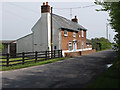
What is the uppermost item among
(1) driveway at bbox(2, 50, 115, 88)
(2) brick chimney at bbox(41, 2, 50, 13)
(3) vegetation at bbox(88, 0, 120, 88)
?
(2) brick chimney at bbox(41, 2, 50, 13)

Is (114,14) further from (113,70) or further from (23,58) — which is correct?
(23,58)

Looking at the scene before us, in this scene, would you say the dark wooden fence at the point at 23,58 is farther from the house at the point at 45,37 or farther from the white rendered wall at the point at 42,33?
the white rendered wall at the point at 42,33

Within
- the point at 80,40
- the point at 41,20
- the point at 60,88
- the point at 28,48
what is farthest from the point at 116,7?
the point at 80,40

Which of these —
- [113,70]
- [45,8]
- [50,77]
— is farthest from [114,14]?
[45,8]

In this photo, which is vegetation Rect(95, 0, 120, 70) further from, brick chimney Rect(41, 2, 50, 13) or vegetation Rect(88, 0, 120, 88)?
brick chimney Rect(41, 2, 50, 13)

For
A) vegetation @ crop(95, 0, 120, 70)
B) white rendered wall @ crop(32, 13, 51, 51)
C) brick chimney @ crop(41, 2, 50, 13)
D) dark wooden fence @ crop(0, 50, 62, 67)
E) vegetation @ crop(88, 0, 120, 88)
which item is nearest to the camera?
vegetation @ crop(88, 0, 120, 88)

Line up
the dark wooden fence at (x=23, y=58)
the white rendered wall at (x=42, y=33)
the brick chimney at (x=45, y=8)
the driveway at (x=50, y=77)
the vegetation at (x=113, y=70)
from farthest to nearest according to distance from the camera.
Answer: the white rendered wall at (x=42, y=33) → the brick chimney at (x=45, y=8) → the dark wooden fence at (x=23, y=58) → the driveway at (x=50, y=77) → the vegetation at (x=113, y=70)

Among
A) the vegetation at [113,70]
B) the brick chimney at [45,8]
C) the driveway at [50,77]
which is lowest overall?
the driveway at [50,77]

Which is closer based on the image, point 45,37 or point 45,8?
point 45,8

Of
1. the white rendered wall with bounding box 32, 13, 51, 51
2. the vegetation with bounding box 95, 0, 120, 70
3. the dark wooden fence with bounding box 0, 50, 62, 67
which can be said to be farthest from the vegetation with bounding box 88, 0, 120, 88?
the white rendered wall with bounding box 32, 13, 51, 51

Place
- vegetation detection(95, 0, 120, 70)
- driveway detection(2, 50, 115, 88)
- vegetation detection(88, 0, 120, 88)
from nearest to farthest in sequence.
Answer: vegetation detection(88, 0, 120, 88), driveway detection(2, 50, 115, 88), vegetation detection(95, 0, 120, 70)

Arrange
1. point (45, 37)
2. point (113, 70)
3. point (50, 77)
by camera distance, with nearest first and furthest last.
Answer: point (113, 70) → point (50, 77) → point (45, 37)

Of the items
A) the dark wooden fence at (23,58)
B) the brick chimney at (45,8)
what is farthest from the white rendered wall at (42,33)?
the dark wooden fence at (23,58)

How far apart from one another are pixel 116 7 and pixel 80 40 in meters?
22.3
